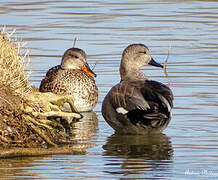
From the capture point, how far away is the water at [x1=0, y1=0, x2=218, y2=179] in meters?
8.36

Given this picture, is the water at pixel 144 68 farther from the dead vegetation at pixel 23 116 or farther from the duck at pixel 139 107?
the dead vegetation at pixel 23 116

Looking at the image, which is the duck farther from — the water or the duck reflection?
the duck reflection

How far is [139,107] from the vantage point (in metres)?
9.64

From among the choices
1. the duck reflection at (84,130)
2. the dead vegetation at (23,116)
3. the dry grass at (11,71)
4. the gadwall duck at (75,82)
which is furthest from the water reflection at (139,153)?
the gadwall duck at (75,82)

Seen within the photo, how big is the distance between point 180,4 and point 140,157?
41.6 ft

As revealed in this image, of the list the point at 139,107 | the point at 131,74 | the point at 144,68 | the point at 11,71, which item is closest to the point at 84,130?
the point at 131,74

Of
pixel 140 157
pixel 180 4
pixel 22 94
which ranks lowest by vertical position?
pixel 140 157

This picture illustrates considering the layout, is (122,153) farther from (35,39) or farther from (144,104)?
(35,39)

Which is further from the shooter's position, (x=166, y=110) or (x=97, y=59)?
(x=97, y=59)

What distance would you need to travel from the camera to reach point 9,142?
355 inches

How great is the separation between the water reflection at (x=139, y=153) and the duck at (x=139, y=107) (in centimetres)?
14

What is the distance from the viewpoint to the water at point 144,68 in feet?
27.4

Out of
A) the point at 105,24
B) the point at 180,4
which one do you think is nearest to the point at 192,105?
the point at 105,24

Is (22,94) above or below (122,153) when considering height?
above
